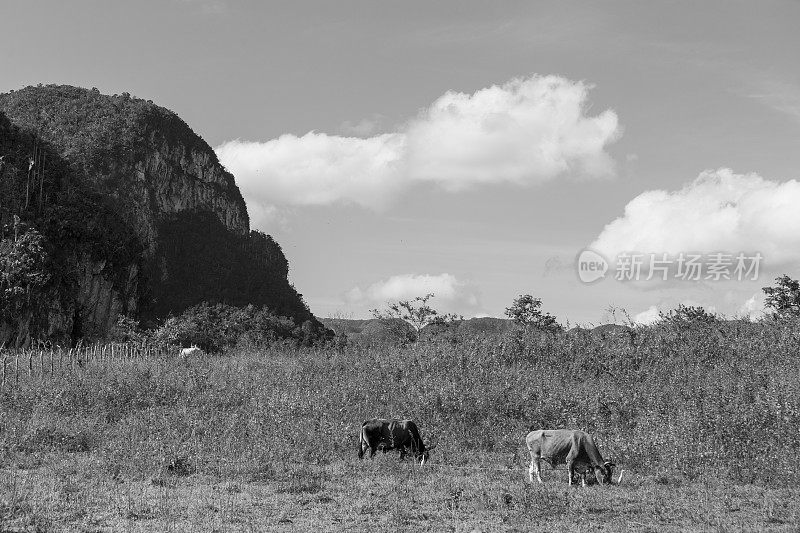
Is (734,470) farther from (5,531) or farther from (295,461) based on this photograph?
(5,531)

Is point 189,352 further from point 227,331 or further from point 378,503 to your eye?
point 227,331

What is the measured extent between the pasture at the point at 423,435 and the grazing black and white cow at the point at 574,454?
33 cm

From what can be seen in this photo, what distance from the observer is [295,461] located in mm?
14609

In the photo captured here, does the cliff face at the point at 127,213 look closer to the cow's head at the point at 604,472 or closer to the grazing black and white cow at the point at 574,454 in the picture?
the grazing black and white cow at the point at 574,454

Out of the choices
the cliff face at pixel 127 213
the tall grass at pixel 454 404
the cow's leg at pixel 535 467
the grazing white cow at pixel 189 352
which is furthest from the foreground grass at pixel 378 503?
the cliff face at pixel 127 213

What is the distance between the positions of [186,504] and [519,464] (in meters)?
6.65

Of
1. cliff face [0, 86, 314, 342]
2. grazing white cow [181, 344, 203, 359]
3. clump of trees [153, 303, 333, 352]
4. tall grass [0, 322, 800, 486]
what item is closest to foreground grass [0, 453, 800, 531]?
tall grass [0, 322, 800, 486]

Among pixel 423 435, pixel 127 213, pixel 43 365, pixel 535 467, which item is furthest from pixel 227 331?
pixel 127 213

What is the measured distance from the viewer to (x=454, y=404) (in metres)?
18.0

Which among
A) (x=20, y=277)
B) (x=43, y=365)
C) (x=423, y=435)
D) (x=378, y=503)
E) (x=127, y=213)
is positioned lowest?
(x=378, y=503)

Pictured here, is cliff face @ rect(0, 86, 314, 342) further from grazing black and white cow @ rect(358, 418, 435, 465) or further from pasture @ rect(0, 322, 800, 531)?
grazing black and white cow @ rect(358, 418, 435, 465)

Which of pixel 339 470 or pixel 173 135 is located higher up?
pixel 173 135

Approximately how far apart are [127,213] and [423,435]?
13173 cm

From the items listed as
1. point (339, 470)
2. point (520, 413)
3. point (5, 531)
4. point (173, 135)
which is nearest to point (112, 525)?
point (5, 531)
